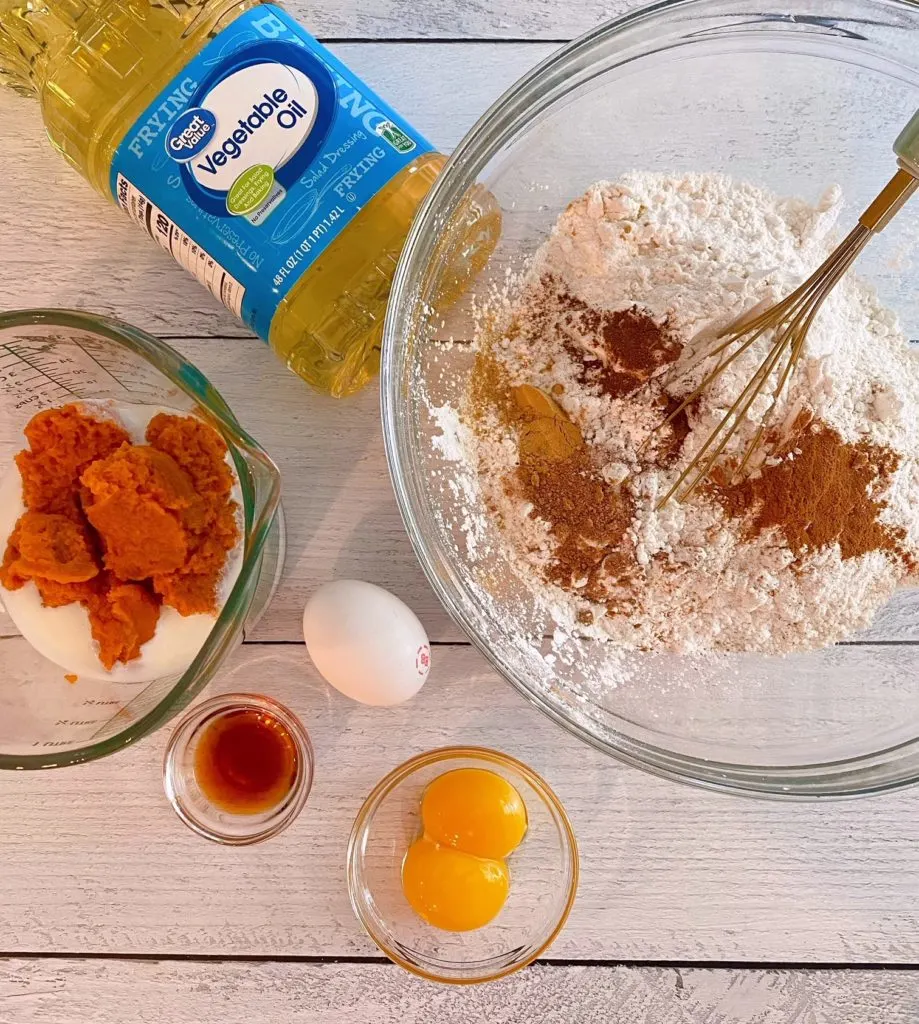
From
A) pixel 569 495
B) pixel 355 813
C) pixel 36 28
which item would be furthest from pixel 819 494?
pixel 36 28

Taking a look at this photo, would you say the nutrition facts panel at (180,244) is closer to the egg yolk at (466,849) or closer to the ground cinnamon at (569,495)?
the ground cinnamon at (569,495)

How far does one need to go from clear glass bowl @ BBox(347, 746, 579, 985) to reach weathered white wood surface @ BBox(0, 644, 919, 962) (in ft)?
0.09

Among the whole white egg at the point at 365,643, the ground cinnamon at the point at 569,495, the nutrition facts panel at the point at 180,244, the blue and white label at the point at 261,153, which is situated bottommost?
the whole white egg at the point at 365,643

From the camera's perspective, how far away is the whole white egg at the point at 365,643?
0.87 meters

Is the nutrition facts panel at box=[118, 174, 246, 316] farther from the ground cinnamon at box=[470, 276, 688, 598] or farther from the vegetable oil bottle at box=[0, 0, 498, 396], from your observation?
the ground cinnamon at box=[470, 276, 688, 598]

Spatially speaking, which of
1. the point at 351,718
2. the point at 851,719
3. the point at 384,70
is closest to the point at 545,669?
the point at 351,718

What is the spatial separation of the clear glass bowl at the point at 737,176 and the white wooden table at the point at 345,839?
0.11 metres

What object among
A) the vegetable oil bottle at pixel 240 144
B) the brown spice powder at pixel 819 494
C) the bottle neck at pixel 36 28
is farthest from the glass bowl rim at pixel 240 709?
the bottle neck at pixel 36 28

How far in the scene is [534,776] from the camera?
0.94 meters

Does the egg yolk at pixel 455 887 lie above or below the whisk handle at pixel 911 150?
below

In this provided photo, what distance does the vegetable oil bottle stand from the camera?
0.81m

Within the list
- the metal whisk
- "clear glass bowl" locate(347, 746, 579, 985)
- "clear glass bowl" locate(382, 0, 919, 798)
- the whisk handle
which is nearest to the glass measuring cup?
"clear glass bowl" locate(382, 0, 919, 798)

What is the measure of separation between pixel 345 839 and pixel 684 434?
2.01ft

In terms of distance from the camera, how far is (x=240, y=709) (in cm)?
97
